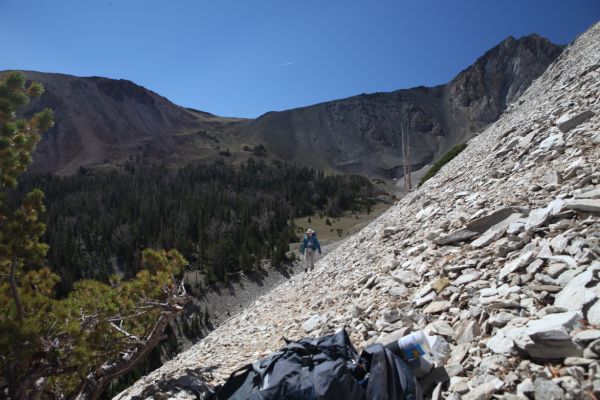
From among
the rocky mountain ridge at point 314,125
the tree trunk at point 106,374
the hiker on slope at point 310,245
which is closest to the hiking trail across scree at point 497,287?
the tree trunk at point 106,374

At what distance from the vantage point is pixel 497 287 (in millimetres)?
4152

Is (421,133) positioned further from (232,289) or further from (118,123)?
(232,289)

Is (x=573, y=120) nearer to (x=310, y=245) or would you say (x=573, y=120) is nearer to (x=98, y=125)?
(x=310, y=245)

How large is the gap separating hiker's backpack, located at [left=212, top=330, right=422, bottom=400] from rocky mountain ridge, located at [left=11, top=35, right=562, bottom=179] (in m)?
97.8

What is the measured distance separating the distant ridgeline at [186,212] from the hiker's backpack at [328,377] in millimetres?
28902

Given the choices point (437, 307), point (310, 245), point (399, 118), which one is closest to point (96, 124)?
point (399, 118)

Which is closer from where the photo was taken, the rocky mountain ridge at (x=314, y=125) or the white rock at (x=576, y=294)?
the white rock at (x=576, y=294)

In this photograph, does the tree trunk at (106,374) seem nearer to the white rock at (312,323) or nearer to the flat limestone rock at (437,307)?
the white rock at (312,323)

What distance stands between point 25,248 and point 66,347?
153 centimetres

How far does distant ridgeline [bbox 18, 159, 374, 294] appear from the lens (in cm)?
→ 3584

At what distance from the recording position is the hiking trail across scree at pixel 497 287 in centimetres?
290

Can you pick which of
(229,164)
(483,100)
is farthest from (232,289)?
(483,100)

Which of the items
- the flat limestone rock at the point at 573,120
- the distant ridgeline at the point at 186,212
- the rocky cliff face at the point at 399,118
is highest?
the rocky cliff face at the point at 399,118

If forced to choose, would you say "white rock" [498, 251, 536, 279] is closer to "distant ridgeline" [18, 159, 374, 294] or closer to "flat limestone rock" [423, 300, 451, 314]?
"flat limestone rock" [423, 300, 451, 314]
